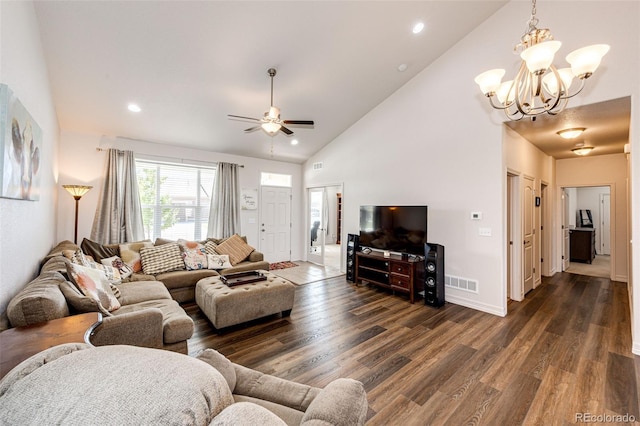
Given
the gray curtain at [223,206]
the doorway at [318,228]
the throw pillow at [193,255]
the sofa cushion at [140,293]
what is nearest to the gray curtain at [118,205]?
the throw pillow at [193,255]

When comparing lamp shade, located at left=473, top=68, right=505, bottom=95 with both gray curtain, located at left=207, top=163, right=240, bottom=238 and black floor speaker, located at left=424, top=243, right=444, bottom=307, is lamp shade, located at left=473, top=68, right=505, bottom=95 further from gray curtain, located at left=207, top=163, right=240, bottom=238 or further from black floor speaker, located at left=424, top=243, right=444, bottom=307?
gray curtain, located at left=207, top=163, right=240, bottom=238

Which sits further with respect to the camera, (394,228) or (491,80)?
(394,228)

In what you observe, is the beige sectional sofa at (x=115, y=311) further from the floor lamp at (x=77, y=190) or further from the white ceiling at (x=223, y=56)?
the white ceiling at (x=223, y=56)

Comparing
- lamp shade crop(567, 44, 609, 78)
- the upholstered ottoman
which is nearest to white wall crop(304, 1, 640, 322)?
lamp shade crop(567, 44, 609, 78)

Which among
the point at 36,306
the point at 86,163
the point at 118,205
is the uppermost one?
the point at 86,163

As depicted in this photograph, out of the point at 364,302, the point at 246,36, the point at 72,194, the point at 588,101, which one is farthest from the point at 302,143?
the point at 588,101

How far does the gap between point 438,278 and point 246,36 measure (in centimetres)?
409

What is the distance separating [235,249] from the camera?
5.06m

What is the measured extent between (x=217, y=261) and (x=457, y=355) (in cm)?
379

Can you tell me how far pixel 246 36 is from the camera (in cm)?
313

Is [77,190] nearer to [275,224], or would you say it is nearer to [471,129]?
[275,224]

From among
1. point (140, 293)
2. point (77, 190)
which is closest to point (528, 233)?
point (140, 293)

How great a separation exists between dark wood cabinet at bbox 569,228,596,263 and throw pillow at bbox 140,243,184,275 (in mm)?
9284

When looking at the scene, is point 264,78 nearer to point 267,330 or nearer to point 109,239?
point 267,330
